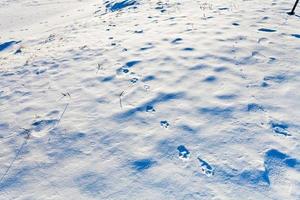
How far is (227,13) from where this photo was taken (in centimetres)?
842

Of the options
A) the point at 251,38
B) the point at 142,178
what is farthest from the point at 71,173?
the point at 251,38

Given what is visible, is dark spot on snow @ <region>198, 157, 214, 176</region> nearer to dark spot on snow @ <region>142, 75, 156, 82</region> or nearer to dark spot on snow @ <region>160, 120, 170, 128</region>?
dark spot on snow @ <region>160, 120, 170, 128</region>

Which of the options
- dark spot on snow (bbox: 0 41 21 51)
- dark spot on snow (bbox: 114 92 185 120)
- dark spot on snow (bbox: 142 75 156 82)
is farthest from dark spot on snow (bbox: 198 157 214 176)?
dark spot on snow (bbox: 0 41 21 51)

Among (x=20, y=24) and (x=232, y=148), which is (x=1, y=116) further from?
(x=20, y=24)

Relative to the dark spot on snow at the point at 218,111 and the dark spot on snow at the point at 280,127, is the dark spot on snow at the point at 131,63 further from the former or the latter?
the dark spot on snow at the point at 280,127

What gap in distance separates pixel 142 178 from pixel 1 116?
2.92 meters

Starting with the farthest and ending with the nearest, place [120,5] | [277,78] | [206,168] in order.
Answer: [120,5]
[277,78]
[206,168]

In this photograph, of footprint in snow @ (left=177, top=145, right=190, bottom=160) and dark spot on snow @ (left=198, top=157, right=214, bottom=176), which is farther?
footprint in snow @ (left=177, top=145, right=190, bottom=160)

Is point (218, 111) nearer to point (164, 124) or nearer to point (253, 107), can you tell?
point (253, 107)

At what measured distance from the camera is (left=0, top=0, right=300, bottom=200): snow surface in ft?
11.4

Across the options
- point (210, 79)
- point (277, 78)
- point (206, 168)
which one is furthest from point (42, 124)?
point (277, 78)

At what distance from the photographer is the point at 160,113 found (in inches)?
179

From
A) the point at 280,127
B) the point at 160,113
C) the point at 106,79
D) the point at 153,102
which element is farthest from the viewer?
the point at 106,79

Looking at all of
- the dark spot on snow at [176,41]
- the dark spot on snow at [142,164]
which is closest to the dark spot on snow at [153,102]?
the dark spot on snow at [142,164]
